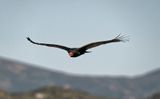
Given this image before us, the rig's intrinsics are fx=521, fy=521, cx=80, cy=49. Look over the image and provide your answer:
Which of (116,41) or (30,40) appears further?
(30,40)

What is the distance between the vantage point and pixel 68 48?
40.3 m

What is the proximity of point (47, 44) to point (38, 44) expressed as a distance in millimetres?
809

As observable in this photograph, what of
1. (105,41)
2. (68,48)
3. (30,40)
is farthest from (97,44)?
(30,40)

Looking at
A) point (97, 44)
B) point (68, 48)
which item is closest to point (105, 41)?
point (97, 44)

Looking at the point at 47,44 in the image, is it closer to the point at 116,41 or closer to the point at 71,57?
the point at 71,57

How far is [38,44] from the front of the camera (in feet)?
135

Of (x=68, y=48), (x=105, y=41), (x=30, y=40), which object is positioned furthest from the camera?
(x=30, y=40)

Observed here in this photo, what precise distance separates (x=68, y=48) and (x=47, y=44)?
5.74 ft

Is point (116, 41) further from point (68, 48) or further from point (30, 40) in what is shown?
point (30, 40)

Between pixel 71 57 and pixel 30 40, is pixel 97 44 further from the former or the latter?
pixel 30 40

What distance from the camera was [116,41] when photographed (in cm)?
3809

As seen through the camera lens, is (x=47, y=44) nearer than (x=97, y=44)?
No

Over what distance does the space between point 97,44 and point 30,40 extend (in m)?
7.49

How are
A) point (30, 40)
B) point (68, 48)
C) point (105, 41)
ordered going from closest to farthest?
point (105, 41) < point (68, 48) < point (30, 40)
